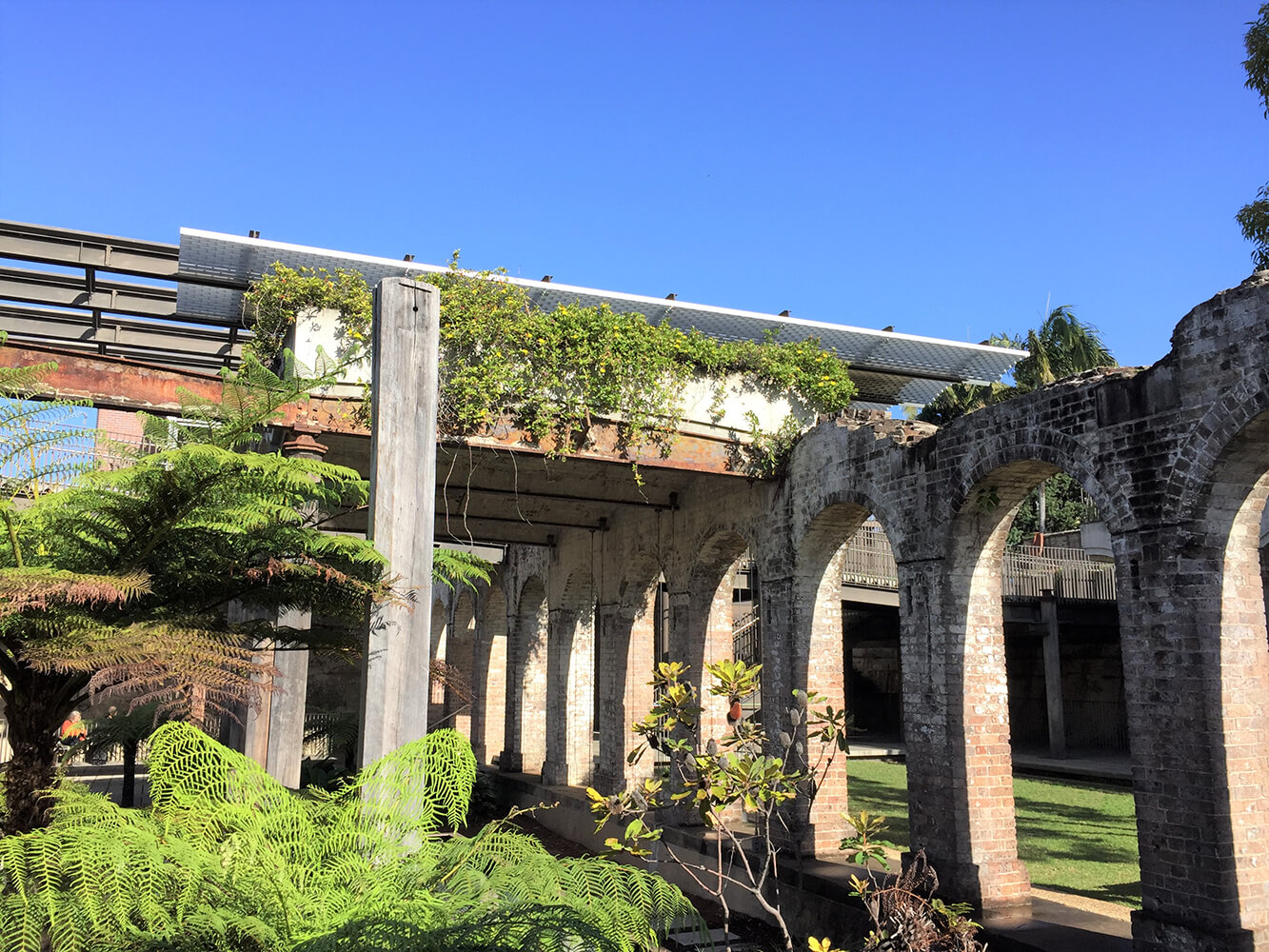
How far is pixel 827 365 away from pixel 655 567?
443cm

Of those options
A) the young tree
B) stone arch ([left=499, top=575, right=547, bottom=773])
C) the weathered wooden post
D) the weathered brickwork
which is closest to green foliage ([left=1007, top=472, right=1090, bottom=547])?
stone arch ([left=499, top=575, right=547, bottom=773])

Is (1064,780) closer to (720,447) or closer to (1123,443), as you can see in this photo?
(720,447)

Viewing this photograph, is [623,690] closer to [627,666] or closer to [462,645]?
[627,666]

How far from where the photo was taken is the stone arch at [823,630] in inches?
398

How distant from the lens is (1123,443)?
6.84 meters

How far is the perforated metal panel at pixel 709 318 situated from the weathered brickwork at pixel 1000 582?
77.4 inches

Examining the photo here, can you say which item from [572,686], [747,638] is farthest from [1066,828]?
[747,638]

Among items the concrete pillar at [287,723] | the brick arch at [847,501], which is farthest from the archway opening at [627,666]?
the concrete pillar at [287,723]

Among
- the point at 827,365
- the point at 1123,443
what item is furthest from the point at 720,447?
the point at 1123,443

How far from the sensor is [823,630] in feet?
34.1

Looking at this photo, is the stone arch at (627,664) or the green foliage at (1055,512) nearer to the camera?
the stone arch at (627,664)

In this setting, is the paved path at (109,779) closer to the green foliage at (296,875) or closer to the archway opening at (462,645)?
the archway opening at (462,645)

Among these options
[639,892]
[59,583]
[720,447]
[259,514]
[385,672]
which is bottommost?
[639,892]

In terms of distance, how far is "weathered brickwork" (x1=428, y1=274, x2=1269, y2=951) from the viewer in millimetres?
6121
